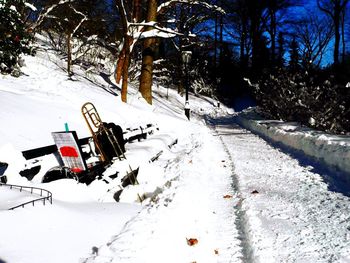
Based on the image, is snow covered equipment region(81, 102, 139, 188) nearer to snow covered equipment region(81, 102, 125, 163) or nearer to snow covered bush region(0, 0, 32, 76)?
snow covered equipment region(81, 102, 125, 163)

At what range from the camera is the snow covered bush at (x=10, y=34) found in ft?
25.3

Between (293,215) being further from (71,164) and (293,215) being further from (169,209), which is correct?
(71,164)

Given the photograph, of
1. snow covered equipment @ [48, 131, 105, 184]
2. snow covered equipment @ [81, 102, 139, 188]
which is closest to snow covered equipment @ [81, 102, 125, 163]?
snow covered equipment @ [81, 102, 139, 188]

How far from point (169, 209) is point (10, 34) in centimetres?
614

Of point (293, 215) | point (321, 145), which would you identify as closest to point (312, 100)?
point (321, 145)

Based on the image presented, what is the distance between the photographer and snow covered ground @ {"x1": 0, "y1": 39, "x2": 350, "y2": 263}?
3281 mm

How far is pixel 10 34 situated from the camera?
8078 mm

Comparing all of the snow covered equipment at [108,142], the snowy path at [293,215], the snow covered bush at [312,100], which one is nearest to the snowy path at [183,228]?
the snowy path at [293,215]

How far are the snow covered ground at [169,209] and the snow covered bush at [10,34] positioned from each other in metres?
0.75

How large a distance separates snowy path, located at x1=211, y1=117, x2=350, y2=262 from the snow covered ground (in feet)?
0.04

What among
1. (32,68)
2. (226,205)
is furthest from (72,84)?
(226,205)

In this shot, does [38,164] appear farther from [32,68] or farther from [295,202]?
[32,68]

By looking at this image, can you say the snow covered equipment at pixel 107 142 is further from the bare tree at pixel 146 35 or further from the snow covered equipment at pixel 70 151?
the bare tree at pixel 146 35

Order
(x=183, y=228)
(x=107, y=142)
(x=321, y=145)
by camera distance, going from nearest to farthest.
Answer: (x=183, y=228) → (x=107, y=142) → (x=321, y=145)
